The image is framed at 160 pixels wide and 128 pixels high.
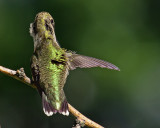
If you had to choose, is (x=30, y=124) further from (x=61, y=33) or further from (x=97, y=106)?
(x=61, y=33)

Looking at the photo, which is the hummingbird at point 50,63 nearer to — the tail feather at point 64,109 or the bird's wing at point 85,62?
the bird's wing at point 85,62

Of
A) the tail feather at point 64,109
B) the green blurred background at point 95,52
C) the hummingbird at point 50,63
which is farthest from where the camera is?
the green blurred background at point 95,52

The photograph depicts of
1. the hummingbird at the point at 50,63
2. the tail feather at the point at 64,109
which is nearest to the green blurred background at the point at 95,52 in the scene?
the hummingbird at the point at 50,63

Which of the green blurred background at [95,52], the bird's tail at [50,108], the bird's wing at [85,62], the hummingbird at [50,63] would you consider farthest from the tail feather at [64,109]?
the green blurred background at [95,52]

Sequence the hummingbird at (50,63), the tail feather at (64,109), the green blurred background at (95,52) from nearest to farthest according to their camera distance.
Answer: the tail feather at (64,109) < the hummingbird at (50,63) < the green blurred background at (95,52)

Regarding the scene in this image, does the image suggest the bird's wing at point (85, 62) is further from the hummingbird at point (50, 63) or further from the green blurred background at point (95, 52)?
the green blurred background at point (95, 52)

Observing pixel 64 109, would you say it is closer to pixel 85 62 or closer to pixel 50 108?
pixel 50 108

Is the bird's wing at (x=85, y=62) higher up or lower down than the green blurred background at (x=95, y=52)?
higher up

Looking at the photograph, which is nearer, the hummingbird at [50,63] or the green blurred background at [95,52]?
the hummingbird at [50,63]

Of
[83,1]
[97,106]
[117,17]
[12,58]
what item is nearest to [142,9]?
[117,17]
